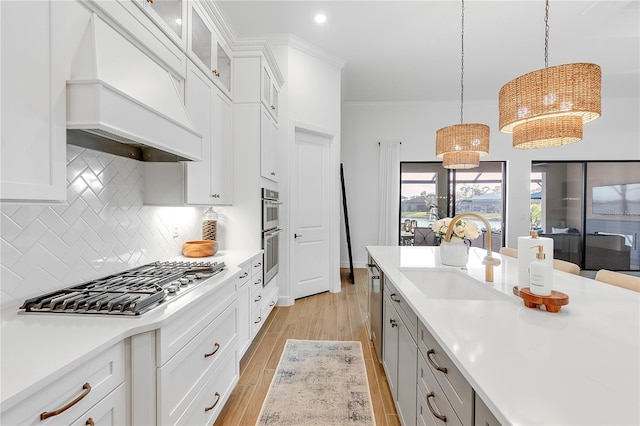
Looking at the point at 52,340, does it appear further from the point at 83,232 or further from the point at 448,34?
the point at 448,34

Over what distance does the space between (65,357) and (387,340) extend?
1721mm

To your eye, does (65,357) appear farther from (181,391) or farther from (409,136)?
(409,136)

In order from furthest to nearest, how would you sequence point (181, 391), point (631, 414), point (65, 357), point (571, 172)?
point (571, 172) → point (181, 391) → point (65, 357) → point (631, 414)

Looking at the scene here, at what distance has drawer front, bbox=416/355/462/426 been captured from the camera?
0.92 m

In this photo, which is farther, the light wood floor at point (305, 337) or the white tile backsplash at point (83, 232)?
the light wood floor at point (305, 337)

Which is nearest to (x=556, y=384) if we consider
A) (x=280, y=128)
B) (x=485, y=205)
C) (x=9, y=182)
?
(x=9, y=182)

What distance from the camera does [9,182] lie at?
83cm

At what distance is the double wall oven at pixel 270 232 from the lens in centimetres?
273

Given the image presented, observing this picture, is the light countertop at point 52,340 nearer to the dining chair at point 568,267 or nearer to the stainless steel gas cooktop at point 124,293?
the stainless steel gas cooktop at point 124,293

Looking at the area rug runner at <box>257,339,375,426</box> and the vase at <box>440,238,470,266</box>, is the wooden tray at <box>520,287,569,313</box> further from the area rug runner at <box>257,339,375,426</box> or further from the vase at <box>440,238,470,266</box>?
the area rug runner at <box>257,339,375,426</box>

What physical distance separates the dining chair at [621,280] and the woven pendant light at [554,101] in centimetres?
85

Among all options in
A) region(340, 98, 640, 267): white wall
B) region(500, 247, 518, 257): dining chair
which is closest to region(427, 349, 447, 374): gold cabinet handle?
region(500, 247, 518, 257): dining chair

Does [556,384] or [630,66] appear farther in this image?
[630,66]

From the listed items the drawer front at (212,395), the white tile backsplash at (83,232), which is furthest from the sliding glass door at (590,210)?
the white tile backsplash at (83,232)
